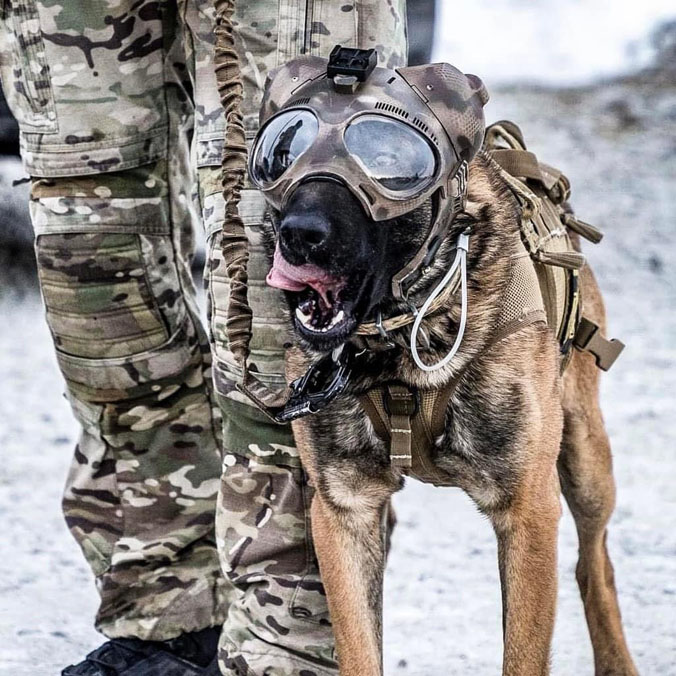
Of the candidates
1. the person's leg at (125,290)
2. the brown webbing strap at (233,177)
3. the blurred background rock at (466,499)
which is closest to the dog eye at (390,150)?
the brown webbing strap at (233,177)

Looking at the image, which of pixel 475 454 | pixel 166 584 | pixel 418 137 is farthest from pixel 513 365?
pixel 166 584

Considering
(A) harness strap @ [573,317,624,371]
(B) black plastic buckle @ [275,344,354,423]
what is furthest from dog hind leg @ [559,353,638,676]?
(B) black plastic buckle @ [275,344,354,423]

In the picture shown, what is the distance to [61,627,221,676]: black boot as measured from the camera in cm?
313

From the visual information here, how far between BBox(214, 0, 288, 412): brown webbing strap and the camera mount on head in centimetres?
28

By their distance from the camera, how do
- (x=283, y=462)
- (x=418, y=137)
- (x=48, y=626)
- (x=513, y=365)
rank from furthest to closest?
(x=48, y=626)
(x=283, y=462)
(x=513, y=365)
(x=418, y=137)

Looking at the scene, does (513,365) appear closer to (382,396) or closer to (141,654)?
(382,396)

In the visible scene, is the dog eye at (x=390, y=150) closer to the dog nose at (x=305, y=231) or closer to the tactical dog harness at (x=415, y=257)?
the tactical dog harness at (x=415, y=257)

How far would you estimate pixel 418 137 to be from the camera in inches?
82.8

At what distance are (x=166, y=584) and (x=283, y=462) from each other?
2.25ft

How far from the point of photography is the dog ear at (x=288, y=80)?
2.20 meters

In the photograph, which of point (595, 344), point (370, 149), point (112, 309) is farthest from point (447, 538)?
point (370, 149)

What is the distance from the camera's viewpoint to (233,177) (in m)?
2.37

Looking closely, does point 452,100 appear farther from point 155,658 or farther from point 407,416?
point 155,658

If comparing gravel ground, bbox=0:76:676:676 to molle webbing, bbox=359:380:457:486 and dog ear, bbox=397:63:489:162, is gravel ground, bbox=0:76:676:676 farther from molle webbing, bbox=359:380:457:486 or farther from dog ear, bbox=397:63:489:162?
dog ear, bbox=397:63:489:162
